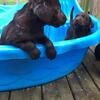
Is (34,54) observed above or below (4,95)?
above

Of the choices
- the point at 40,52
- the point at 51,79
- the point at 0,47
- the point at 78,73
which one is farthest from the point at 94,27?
the point at 0,47

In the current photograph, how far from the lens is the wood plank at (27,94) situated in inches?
62.7

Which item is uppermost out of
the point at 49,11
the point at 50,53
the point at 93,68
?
the point at 49,11

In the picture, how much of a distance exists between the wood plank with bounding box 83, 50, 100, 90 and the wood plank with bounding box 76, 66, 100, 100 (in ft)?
0.10

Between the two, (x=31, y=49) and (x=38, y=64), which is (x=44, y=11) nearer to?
(x=31, y=49)

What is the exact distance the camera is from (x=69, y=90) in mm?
1709

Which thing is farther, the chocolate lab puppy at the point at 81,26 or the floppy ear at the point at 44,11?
the chocolate lab puppy at the point at 81,26

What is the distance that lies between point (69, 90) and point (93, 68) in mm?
378

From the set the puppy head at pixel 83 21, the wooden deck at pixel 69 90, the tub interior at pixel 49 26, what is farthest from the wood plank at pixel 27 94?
the tub interior at pixel 49 26

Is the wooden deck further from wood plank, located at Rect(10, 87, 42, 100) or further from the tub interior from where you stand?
the tub interior

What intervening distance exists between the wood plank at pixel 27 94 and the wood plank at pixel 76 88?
0.68 ft

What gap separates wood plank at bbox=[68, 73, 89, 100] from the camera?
1.63 meters

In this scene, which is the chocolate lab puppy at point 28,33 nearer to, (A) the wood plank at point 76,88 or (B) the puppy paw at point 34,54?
(B) the puppy paw at point 34,54

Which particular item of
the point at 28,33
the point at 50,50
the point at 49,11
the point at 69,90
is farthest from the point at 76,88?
the point at 49,11
